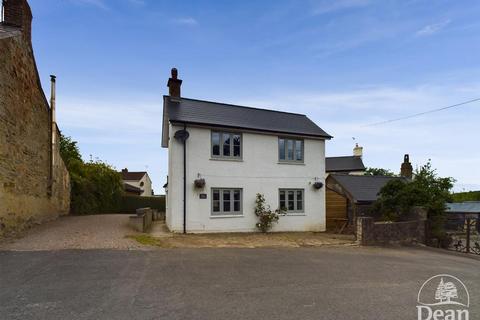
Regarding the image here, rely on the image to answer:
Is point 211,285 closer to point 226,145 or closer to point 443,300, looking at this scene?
point 443,300

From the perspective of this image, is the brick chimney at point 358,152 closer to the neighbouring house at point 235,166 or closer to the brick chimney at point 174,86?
the neighbouring house at point 235,166

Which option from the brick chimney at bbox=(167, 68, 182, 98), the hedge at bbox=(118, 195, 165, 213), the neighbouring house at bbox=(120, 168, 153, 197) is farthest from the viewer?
the neighbouring house at bbox=(120, 168, 153, 197)

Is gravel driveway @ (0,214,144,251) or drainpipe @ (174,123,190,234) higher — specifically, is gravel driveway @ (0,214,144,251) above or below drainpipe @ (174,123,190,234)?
below

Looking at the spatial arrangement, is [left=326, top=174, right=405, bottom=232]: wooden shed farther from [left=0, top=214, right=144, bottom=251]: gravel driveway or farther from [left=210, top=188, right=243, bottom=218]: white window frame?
[left=0, top=214, right=144, bottom=251]: gravel driveway

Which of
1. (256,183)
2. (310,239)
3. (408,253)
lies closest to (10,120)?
(256,183)

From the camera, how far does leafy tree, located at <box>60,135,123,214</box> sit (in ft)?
85.6

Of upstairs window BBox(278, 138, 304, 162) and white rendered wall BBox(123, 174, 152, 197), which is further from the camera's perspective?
white rendered wall BBox(123, 174, 152, 197)

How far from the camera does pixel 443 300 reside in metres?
6.69

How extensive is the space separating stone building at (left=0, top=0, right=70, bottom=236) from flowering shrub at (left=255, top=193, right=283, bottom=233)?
10.1m

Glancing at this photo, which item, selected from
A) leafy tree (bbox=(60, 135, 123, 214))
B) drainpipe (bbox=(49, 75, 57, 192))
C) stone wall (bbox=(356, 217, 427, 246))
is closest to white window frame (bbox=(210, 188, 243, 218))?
stone wall (bbox=(356, 217, 427, 246))

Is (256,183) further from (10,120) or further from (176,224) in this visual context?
(10,120)

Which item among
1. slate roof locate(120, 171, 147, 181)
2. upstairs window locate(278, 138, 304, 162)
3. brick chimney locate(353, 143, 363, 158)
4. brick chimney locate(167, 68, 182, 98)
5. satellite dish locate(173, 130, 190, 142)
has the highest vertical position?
brick chimney locate(167, 68, 182, 98)

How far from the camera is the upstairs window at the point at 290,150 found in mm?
18500

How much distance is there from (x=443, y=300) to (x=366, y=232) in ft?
25.8
